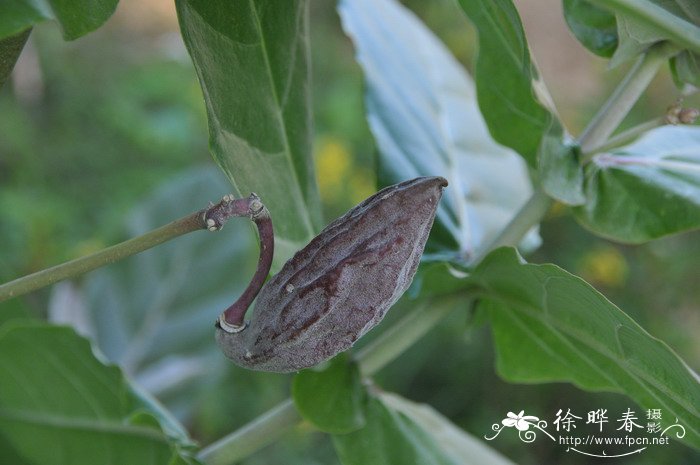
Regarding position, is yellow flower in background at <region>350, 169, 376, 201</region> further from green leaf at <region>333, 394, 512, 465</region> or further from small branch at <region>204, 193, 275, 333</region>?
small branch at <region>204, 193, 275, 333</region>

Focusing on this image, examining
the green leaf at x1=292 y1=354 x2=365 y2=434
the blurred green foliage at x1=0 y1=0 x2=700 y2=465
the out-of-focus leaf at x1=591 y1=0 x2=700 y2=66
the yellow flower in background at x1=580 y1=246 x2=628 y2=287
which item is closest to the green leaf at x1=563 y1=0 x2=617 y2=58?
the out-of-focus leaf at x1=591 y1=0 x2=700 y2=66

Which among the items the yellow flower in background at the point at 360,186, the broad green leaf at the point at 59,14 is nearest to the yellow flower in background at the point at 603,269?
the yellow flower in background at the point at 360,186

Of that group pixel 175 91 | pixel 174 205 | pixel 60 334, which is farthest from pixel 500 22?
pixel 175 91

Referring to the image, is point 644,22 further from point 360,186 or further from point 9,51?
point 360,186

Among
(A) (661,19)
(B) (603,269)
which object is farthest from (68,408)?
(B) (603,269)

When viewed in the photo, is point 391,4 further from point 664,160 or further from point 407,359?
point 407,359

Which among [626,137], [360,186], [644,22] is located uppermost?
[644,22]
